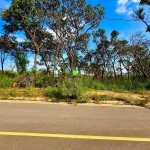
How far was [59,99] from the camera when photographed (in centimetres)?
727

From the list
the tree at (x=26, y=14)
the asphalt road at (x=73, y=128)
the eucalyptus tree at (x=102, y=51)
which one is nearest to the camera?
the asphalt road at (x=73, y=128)

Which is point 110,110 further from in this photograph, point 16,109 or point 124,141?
point 16,109

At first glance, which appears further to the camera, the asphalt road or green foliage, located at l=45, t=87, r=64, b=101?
green foliage, located at l=45, t=87, r=64, b=101

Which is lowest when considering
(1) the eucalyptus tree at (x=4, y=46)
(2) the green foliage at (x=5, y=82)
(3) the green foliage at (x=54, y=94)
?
(3) the green foliage at (x=54, y=94)

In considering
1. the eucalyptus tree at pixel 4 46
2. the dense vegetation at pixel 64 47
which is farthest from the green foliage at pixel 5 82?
the eucalyptus tree at pixel 4 46

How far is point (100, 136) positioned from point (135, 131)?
2.75ft

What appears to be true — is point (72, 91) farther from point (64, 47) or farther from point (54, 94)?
point (64, 47)

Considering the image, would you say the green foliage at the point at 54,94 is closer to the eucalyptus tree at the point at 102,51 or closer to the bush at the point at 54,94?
the bush at the point at 54,94

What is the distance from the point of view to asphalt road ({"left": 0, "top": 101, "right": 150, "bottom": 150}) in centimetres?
324

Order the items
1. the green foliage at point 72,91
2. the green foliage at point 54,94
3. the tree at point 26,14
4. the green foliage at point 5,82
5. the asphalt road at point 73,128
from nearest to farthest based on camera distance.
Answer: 1. the asphalt road at point 73,128
2. the green foliage at point 72,91
3. the green foliage at point 54,94
4. the green foliage at point 5,82
5. the tree at point 26,14

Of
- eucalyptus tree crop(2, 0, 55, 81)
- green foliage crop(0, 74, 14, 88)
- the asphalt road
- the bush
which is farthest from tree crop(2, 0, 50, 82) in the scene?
the asphalt road

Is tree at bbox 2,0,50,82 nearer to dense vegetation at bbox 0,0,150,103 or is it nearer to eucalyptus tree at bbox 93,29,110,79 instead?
dense vegetation at bbox 0,0,150,103

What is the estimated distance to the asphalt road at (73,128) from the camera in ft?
10.6

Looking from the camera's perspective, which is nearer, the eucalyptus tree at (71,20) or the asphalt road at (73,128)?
the asphalt road at (73,128)
